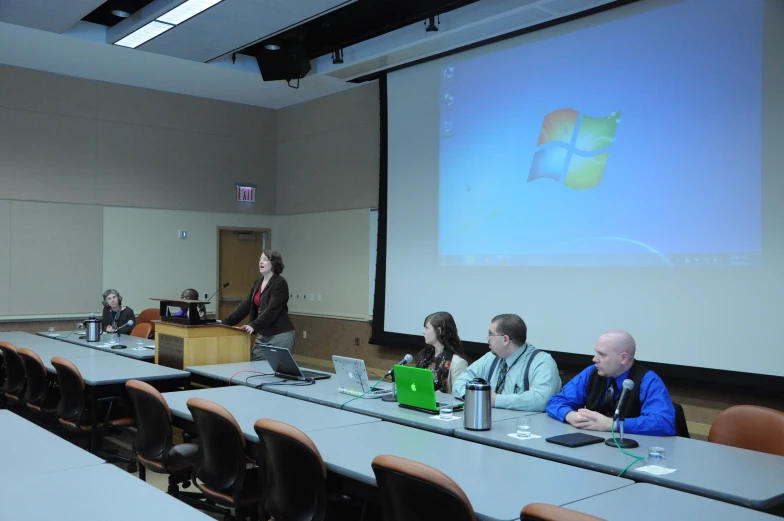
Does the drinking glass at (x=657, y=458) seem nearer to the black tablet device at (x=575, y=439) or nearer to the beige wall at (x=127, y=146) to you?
A: the black tablet device at (x=575, y=439)

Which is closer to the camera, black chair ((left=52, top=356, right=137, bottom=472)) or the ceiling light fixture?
black chair ((left=52, top=356, right=137, bottom=472))

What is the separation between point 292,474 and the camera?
2.71 m

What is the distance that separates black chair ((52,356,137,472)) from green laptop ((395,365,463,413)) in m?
2.17

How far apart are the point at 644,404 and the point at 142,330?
570cm

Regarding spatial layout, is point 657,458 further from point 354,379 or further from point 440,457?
point 354,379

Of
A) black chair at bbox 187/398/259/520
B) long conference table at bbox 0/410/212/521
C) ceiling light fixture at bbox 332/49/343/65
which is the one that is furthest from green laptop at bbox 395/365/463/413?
ceiling light fixture at bbox 332/49/343/65

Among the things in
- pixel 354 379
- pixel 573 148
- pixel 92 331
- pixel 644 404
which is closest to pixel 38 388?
pixel 92 331

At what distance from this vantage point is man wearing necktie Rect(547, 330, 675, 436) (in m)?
3.07

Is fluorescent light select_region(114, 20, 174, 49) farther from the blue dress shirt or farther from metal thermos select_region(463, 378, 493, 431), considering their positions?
the blue dress shirt

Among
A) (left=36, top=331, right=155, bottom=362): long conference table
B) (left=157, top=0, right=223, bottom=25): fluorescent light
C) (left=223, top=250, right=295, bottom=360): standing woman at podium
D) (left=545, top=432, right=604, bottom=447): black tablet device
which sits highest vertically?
(left=157, top=0, right=223, bottom=25): fluorescent light

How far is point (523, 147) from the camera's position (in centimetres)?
645

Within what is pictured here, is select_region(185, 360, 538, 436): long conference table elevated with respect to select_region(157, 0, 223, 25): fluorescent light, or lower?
lower

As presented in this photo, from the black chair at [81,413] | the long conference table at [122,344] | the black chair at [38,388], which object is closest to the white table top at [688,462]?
the black chair at [81,413]

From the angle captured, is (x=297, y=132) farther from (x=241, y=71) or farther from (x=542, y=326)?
(x=542, y=326)
